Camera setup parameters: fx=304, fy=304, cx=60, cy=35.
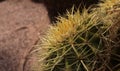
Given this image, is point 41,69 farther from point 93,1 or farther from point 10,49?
point 10,49

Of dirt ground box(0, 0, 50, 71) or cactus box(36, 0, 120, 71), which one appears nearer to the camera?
cactus box(36, 0, 120, 71)

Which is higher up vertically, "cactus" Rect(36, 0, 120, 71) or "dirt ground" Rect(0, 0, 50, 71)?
"dirt ground" Rect(0, 0, 50, 71)

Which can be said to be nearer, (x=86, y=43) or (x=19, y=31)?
(x=86, y=43)

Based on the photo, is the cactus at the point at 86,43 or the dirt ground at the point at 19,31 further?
the dirt ground at the point at 19,31

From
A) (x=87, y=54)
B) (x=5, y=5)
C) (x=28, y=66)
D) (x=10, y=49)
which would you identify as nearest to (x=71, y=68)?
(x=87, y=54)

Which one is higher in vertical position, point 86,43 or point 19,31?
point 19,31
